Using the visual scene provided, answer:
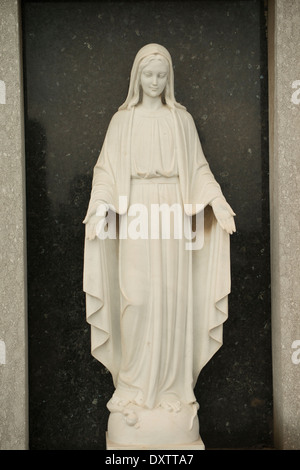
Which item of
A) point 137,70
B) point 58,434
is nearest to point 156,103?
point 137,70

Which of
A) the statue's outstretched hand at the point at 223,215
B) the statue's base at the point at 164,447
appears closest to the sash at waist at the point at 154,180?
the statue's outstretched hand at the point at 223,215

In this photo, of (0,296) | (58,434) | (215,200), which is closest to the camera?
(215,200)

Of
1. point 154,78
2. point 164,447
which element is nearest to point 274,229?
point 154,78

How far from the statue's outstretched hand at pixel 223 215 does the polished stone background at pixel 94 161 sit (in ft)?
3.04

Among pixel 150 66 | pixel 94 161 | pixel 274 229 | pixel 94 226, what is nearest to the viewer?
pixel 94 226

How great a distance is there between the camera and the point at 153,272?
218 inches

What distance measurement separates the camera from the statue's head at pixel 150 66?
566 centimetres

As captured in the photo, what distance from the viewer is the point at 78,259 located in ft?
20.8

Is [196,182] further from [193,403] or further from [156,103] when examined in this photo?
[193,403]

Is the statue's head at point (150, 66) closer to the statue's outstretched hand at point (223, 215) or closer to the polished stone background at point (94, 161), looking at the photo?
the polished stone background at point (94, 161)

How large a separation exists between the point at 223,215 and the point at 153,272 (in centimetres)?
58

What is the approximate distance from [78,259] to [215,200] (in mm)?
1320

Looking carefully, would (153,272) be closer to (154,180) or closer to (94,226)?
(94,226)

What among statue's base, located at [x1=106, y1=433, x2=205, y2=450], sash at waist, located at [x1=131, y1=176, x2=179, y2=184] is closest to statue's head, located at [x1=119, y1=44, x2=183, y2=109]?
sash at waist, located at [x1=131, y1=176, x2=179, y2=184]
